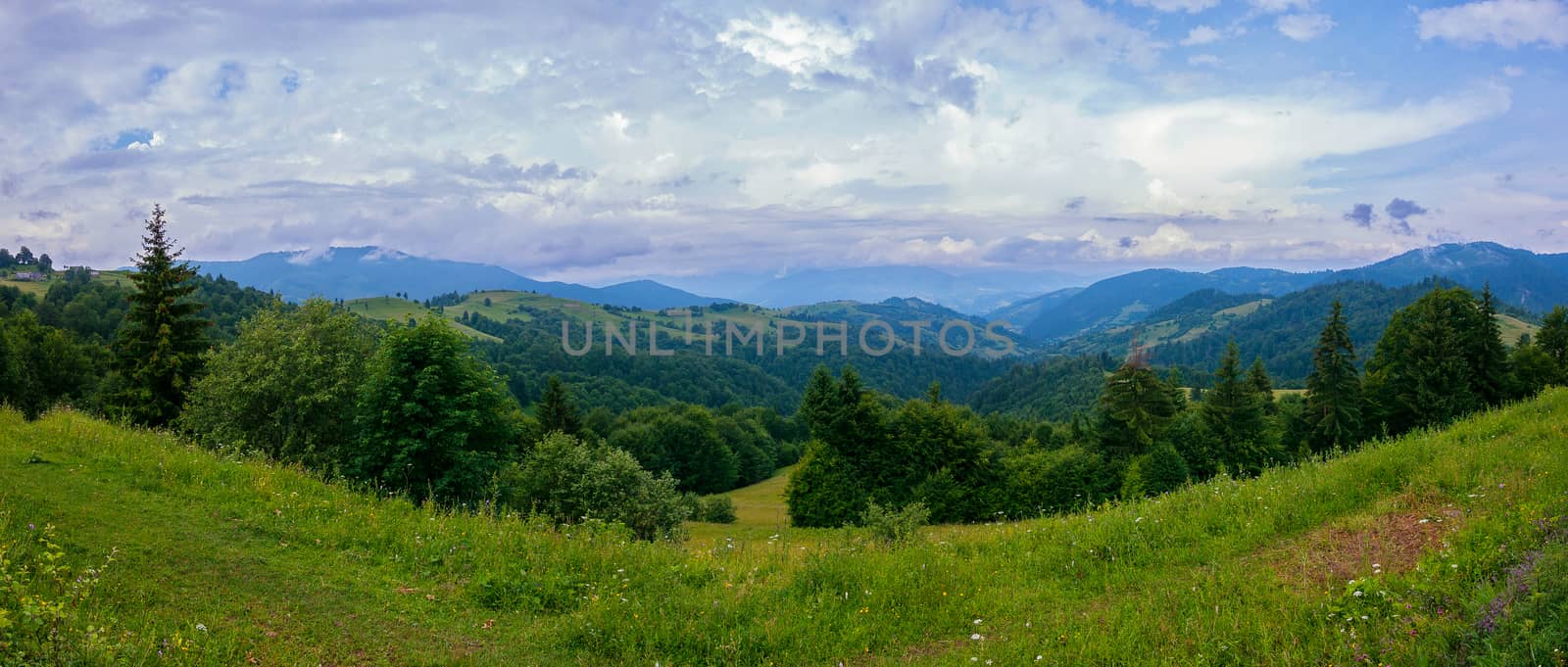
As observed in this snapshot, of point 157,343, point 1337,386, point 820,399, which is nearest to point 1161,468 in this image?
point 1337,386

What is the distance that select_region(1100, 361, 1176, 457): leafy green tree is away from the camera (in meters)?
50.3

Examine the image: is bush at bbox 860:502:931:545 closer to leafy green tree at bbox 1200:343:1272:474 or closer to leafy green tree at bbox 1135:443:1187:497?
leafy green tree at bbox 1135:443:1187:497

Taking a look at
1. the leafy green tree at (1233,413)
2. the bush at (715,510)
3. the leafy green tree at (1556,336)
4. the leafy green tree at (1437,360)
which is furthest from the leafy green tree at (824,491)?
the leafy green tree at (1556,336)

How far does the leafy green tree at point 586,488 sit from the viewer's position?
30375 millimetres

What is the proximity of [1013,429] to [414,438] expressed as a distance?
8236 centimetres

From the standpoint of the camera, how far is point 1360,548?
8.40 metres

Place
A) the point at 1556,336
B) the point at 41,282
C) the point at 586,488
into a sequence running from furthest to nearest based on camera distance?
the point at 41,282 → the point at 1556,336 → the point at 586,488

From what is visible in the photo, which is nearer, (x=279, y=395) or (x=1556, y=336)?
(x=279, y=395)

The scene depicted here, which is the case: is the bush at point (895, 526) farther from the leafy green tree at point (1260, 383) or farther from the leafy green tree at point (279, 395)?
the leafy green tree at point (1260, 383)

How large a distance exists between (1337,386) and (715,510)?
1826 inches

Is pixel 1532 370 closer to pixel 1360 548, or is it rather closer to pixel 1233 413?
pixel 1233 413

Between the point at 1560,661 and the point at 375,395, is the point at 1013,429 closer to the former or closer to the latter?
the point at 375,395

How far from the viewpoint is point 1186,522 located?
10.1 m

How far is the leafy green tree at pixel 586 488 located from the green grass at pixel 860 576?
18.7m
